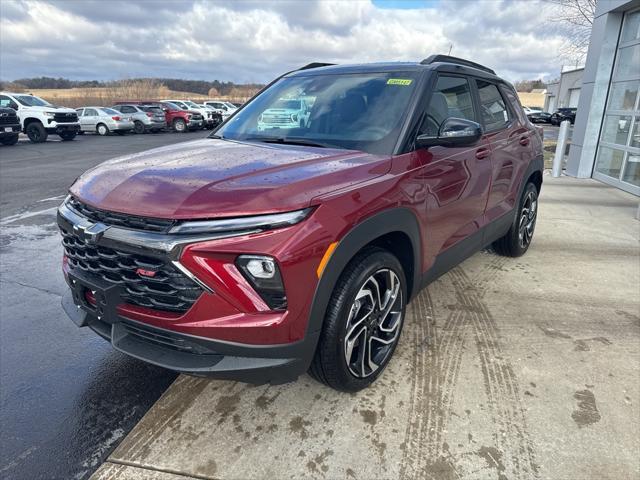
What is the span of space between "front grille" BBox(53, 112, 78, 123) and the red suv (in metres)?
19.7


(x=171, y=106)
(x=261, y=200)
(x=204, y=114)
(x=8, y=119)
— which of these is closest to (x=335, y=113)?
(x=261, y=200)

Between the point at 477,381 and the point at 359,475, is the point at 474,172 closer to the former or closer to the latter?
the point at 477,381

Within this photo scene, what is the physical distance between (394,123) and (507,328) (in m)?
1.80

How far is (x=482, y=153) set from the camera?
3457mm

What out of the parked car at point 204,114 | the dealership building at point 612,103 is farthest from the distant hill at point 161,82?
the dealership building at point 612,103

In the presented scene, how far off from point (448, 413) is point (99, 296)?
1911 mm

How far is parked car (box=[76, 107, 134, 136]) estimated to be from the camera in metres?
24.0

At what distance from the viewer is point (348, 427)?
2352mm

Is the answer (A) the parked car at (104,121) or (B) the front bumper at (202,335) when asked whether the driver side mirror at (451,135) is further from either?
(A) the parked car at (104,121)

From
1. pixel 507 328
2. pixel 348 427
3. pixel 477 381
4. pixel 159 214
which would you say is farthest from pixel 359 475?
pixel 507 328

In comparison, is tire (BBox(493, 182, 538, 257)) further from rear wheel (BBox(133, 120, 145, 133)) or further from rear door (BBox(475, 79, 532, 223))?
rear wheel (BBox(133, 120, 145, 133))

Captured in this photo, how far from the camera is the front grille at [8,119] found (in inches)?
646

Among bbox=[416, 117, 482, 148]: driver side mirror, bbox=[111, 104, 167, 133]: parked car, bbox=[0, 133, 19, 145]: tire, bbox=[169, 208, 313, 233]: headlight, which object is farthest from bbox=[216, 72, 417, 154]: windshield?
bbox=[111, 104, 167, 133]: parked car

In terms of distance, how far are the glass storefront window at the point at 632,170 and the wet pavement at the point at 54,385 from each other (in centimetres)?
930
